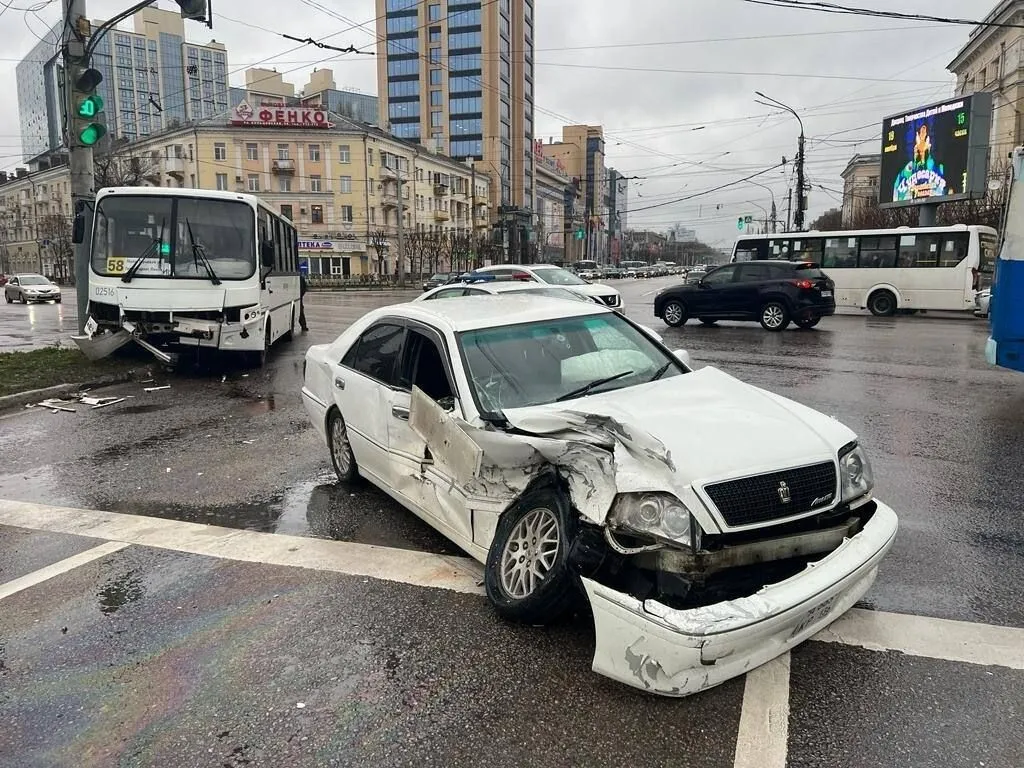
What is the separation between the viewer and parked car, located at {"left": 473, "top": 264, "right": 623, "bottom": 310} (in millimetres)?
17969

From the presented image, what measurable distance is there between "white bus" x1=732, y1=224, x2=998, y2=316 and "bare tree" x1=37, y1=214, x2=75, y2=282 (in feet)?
235

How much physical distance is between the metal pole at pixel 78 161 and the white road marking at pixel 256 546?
299 inches

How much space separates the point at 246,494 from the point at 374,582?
7.40 ft

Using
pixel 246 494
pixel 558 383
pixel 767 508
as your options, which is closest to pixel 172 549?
pixel 246 494

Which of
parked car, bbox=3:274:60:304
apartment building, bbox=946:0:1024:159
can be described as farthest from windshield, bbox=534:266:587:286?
apartment building, bbox=946:0:1024:159

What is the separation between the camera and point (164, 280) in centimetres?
1145

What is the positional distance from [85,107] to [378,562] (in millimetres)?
10231

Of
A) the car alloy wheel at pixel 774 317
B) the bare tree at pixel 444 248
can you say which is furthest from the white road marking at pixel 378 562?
the bare tree at pixel 444 248

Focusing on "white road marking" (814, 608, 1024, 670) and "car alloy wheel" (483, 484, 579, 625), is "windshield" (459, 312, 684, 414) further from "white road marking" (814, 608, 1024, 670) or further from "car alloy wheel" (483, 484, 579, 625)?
"white road marking" (814, 608, 1024, 670)

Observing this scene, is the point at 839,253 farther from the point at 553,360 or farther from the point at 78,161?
the point at 553,360

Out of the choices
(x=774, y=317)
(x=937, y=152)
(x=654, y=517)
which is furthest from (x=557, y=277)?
(x=937, y=152)

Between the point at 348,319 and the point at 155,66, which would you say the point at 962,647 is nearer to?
the point at 348,319

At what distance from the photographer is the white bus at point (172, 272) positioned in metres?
11.4

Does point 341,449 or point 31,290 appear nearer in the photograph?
point 341,449
